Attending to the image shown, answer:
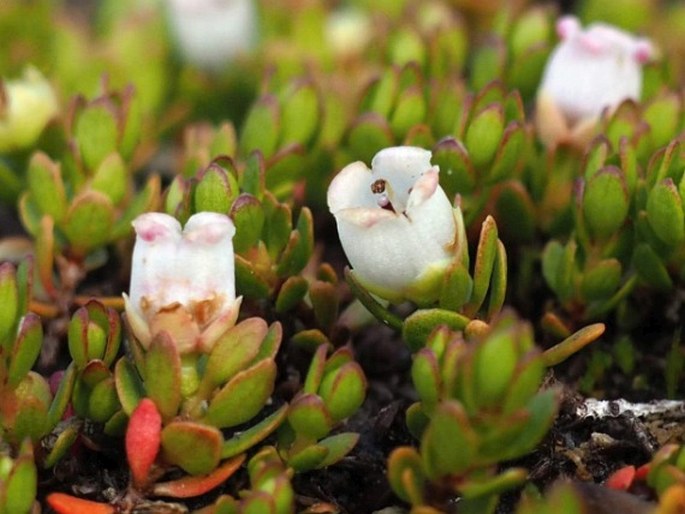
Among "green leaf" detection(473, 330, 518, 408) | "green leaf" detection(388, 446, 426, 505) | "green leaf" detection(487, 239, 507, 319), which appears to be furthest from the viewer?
"green leaf" detection(487, 239, 507, 319)

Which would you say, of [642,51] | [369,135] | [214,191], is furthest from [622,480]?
[642,51]

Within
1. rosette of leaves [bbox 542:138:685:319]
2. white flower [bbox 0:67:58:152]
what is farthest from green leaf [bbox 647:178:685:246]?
white flower [bbox 0:67:58:152]

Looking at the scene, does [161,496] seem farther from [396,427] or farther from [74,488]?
[396,427]

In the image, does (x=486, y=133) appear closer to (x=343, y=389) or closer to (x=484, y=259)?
(x=484, y=259)

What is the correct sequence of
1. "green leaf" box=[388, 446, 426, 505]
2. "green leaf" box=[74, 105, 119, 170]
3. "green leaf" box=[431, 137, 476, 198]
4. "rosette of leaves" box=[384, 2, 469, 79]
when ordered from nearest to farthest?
"green leaf" box=[388, 446, 426, 505] < "green leaf" box=[431, 137, 476, 198] < "green leaf" box=[74, 105, 119, 170] < "rosette of leaves" box=[384, 2, 469, 79]

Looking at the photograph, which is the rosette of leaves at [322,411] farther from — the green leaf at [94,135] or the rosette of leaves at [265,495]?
the green leaf at [94,135]

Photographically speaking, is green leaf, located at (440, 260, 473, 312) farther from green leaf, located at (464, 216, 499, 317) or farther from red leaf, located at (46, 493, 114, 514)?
red leaf, located at (46, 493, 114, 514)

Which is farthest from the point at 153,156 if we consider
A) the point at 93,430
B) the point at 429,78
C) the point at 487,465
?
the point at 487,465
